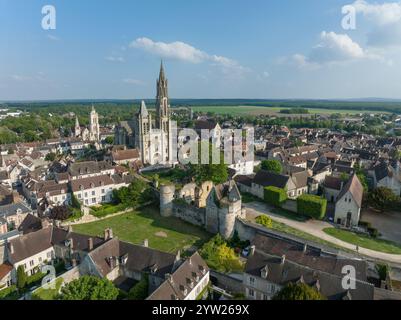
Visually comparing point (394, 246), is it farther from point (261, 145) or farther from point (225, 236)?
point (261, 145)

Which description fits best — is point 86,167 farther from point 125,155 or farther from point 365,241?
point 365,241

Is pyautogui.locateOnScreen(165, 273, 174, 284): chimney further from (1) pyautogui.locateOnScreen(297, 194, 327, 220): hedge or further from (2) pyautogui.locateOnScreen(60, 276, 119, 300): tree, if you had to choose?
(1) pyautogui.locateOnScreen(297, 194, 327, 220): hedge

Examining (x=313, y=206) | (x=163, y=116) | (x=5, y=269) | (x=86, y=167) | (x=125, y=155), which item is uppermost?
(x=163, y=116)

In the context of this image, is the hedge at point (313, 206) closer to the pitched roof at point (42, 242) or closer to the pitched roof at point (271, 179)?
the pitched roof at point (271, 179)

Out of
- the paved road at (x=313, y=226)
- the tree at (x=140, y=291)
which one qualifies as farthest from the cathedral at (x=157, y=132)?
the tree at (x=140, y=291)

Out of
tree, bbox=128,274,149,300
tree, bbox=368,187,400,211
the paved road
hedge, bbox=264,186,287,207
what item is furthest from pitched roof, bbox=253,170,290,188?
tree, bbox=128,274,149,300

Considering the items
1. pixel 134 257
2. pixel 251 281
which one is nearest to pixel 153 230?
pixel 134 257
